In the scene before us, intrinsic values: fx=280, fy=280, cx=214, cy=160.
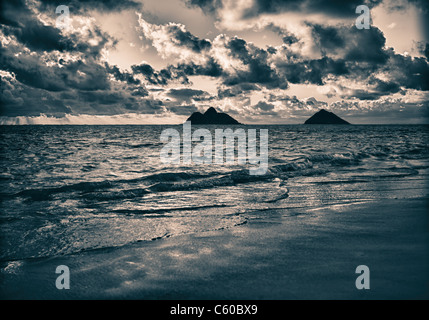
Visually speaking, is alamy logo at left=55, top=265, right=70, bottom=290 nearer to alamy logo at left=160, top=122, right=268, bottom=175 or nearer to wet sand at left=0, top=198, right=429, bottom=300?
wet sand at left=0, top=198, right=429, bottom=300

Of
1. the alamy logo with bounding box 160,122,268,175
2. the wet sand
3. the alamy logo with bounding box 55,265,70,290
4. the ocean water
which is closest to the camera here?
the wet sand

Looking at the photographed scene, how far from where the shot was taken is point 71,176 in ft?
41.6

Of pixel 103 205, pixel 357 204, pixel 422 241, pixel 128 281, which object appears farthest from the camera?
pixel 103 205

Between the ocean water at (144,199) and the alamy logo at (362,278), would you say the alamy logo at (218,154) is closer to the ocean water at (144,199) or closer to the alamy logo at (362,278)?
the ocean water at (144,199)

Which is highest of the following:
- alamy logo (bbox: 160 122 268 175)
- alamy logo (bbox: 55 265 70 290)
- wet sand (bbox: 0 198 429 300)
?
alamy logo (bbox: 160 122 268 175)

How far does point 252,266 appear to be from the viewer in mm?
3785

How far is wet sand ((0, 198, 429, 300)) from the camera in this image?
125 inches

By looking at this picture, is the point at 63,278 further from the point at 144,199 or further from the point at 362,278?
the point at 144,199

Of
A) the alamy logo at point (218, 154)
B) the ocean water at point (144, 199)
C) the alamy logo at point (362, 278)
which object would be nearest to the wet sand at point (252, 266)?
the alamy logo at point (362, 278)


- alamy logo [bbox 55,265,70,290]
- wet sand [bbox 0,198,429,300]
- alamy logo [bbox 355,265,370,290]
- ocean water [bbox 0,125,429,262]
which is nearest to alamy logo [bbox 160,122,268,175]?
ocean water [bbox 0,125,429,262]

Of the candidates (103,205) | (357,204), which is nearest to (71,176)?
(103,205)

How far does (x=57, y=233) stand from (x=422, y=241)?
21.5ft

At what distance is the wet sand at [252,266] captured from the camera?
318 cm
